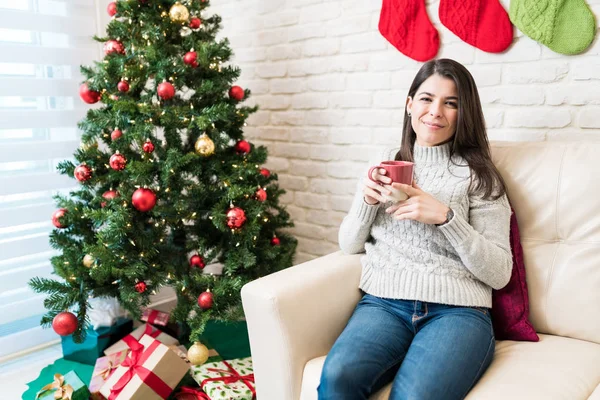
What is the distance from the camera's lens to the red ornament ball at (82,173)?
1.97 metres

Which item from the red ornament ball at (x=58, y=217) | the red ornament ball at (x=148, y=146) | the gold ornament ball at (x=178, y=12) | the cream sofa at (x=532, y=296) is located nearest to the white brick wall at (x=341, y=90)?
the cream sofa at (x=532, y=296)

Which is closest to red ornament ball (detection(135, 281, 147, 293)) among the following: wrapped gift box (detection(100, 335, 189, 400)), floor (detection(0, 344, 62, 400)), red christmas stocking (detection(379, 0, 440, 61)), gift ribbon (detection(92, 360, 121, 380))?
wrapped gift box (detection(100, 335, 189, 400))

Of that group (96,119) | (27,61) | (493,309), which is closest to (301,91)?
(96,119)

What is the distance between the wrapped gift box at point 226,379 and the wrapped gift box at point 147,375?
3.1 inches

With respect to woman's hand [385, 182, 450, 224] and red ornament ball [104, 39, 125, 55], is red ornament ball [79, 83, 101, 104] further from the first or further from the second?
woman's hand [385, 182, 450, 224]

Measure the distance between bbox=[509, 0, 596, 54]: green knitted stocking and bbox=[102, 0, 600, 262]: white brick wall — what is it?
0.12 feet

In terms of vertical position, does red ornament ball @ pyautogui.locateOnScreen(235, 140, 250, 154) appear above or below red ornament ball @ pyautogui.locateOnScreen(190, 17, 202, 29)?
below

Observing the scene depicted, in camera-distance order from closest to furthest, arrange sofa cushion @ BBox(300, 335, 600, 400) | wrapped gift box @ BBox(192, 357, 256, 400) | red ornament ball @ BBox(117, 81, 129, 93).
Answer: sofa cushion @ BBox(300, 335, 600, 400) < wrapped gift box @ BBox(192, 357, 256, 400) < red ornament ball @ BBox(117, 81, 129, 93)

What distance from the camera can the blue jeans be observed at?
1161mm

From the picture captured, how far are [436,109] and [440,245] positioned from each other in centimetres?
39

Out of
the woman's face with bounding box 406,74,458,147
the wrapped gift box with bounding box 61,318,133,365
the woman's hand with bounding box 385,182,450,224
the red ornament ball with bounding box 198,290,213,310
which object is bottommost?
the wrapped gift box with bounding box 61,318,133,365

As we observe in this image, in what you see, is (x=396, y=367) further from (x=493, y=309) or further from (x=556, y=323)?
(x=556, y=323)

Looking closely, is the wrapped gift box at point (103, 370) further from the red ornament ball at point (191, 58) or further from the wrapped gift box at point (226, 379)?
the red ornament ball at point (191, 58)

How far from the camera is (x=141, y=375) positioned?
176 cm
